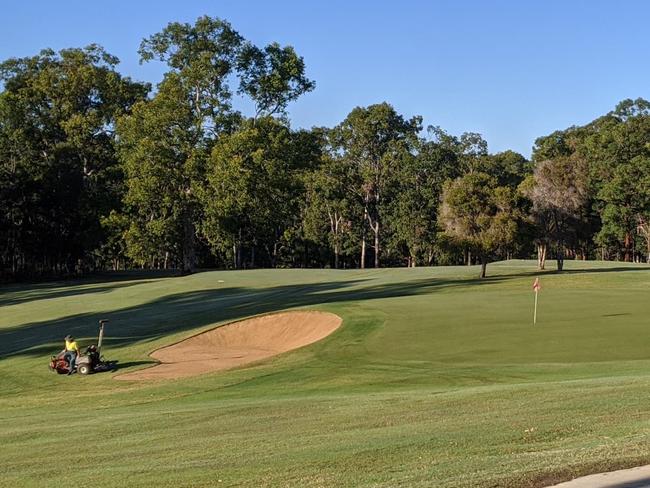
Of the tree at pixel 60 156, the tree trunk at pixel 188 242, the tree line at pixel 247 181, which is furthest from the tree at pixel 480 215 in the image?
the tree at pixel 60 156

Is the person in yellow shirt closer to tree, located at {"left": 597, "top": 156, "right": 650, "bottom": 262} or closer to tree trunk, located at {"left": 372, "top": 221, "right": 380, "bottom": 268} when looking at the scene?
tree trunk, located at {"left": 372, "top": 221, "right": 380, "bottom": 268}

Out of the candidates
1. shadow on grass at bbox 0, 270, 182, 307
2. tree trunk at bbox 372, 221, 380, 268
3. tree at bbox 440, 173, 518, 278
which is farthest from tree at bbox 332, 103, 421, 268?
tree at bbox 440, 173, 518, 278

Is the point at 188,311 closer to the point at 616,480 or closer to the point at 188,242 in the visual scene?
the point at 188,242

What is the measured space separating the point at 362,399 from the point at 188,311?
962 inches

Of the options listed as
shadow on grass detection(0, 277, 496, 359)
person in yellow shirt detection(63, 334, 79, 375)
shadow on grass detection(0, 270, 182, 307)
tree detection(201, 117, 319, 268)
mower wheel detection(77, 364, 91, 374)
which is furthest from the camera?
tree detection(201, 117, 319, 268)

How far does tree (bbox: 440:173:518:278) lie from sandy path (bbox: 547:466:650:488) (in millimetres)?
41075

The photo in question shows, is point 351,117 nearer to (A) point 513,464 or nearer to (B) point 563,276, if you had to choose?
(B) point 563,276

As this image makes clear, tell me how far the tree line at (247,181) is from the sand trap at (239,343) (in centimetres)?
2055

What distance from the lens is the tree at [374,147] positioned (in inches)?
3634

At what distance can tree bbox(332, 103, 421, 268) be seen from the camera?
92312 millimetres

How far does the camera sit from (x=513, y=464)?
7902mm

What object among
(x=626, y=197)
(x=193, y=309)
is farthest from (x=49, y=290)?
(x=626, y=197)

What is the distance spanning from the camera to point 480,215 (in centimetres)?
4853

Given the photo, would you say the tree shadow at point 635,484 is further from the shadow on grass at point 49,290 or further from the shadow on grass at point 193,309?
the shadow on grass at point 49,290
